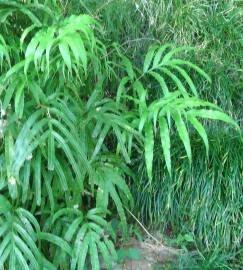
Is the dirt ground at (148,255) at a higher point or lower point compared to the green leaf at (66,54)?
lower

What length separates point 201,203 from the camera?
2281 mm

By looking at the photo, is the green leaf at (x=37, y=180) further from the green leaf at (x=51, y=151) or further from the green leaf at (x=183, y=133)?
the green leaf at (x=183, y=133)

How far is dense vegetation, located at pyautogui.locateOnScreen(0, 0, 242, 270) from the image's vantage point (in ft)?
6.16

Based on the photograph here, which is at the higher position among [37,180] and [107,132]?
[107,132]

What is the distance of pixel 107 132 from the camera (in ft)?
6.92

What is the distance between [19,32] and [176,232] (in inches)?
45.3

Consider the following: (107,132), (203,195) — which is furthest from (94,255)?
(203,195)

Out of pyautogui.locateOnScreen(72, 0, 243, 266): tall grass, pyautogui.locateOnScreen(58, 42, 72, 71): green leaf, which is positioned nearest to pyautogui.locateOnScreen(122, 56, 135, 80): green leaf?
pyautogui.locateOnScreen(72, 0, 243, 266): tall grass

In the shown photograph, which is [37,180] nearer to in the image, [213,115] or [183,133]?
[183,133]

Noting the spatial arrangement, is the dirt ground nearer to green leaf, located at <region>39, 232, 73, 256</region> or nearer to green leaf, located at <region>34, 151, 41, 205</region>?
green leaf, located at <region>39, 232, 73, 256</region>

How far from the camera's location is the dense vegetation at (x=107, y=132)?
6.16 feet

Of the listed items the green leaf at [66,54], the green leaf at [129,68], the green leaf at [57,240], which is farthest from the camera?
the green leaf at [129,68]

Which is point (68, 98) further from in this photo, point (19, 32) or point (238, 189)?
point (238, 189)

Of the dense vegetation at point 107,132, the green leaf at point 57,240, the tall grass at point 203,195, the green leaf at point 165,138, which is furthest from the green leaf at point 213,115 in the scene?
the green leaf at point 57,240
